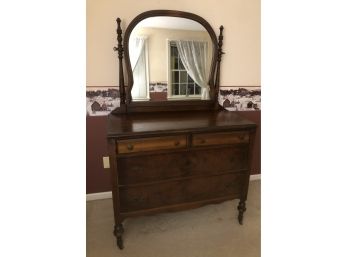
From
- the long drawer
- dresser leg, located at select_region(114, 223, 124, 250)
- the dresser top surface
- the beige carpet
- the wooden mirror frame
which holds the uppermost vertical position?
the wooden mirror frame

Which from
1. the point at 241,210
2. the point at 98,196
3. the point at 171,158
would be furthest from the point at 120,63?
the point at 241,210

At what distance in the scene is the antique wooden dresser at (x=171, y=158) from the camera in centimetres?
143

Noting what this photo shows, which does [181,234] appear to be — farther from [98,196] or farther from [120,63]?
[120,63]

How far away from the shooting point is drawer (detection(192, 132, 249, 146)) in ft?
5.05

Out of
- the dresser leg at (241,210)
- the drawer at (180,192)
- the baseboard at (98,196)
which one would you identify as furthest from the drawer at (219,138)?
the baseboard at (98,196)

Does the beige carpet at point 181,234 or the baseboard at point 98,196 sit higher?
the baseboard at point 98,196

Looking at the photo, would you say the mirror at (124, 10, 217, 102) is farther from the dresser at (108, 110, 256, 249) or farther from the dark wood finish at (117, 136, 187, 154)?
the dark wood finish at (117, 136, 187, 154)

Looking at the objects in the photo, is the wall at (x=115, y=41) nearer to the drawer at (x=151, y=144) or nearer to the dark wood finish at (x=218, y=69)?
the dark wood finish at (x=218, y=69)

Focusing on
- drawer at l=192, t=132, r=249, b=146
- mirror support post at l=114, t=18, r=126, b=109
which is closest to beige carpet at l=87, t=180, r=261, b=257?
drawer at l=192, t=132, r=249, b=146

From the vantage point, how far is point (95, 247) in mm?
1561

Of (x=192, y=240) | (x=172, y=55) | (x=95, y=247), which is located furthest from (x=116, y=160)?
(x=172, y=55)
